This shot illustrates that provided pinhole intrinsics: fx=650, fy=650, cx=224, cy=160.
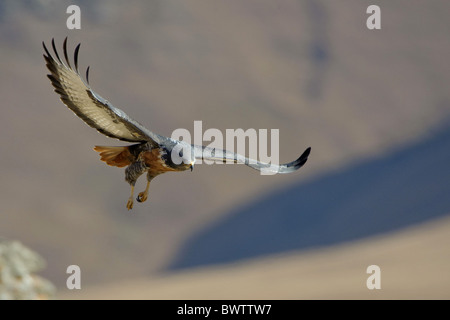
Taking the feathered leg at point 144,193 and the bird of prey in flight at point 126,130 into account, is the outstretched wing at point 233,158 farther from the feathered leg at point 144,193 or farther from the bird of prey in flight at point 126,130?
the feathered leg at point 144,193

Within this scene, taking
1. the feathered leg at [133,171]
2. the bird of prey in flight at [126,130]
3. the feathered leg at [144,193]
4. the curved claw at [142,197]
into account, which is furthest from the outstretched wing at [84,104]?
the curved claw at [142,197]

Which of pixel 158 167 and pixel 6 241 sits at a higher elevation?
pixel 158 167

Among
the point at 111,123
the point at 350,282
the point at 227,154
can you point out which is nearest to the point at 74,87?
the point at 111,123

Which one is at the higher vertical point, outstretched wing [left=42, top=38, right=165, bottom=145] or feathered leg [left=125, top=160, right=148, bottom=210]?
outstretched wing [left=42, top=38, right=165, bottom=145]

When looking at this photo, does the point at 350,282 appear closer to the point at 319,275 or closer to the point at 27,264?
the point at 319,275

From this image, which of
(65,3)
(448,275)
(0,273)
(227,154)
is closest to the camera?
(0,273)

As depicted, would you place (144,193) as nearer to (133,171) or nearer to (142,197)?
(142,197)

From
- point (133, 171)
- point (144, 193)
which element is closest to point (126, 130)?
point (133, 171)

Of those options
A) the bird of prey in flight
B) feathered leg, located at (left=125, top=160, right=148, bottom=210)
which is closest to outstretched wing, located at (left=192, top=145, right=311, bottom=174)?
the bird of prey in flight

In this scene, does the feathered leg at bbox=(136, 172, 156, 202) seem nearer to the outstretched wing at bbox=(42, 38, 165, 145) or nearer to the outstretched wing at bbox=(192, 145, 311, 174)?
the outstretched wing at bbox=(42, 38, 165, 145)
